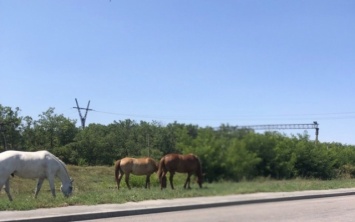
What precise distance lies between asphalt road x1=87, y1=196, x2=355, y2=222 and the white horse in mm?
4779

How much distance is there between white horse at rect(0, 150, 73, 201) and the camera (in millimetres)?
16438

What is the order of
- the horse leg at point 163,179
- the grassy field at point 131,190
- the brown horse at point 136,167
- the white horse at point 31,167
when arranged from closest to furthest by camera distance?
1. the grassy field at point 131,190
2. the white horse at point 31,167
3. the horse leg at point 163,179
4. the brown horse at point 136,167

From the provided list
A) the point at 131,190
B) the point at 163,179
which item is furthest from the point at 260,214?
the point at 131,190

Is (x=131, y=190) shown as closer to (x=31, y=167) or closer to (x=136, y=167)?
(x=136, y=167)

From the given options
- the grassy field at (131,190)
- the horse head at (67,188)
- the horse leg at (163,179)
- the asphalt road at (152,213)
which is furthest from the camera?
the horse head at (67,188)

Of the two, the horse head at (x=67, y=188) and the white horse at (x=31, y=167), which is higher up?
the white horse at (x=31, y=167)

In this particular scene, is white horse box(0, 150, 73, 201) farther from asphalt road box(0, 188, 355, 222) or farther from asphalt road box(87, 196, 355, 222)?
asphalt road box(87, 196, 355, 222)

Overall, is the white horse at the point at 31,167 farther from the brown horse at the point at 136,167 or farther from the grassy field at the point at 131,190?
Answer: the brown horse at the point at 136,167

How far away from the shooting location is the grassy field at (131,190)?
219 inches

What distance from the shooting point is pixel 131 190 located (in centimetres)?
2000

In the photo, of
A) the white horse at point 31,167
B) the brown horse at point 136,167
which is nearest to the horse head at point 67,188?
the white horse at point 31,167

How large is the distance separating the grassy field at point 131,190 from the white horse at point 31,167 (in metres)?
0.60

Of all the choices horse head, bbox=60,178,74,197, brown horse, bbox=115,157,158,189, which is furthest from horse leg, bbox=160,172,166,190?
brown horse, bbox=115,157,158,189

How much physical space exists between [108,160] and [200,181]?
42.8 meters
